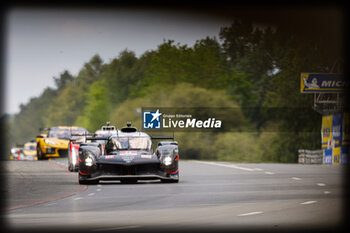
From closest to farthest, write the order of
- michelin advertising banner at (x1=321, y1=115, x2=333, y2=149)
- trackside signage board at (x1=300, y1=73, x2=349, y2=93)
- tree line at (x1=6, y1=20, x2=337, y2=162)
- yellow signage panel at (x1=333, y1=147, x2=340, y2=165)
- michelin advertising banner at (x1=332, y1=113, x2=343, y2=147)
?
1. yellow signage panel at (x1=333, y1=147, x2=340, y2=165)
2. michelin advertising banner at (x1=332, y1=113, x2=343, y2=147)
3. michelin advertising banner at (x1=321, y1=115, x2=333, y2=149)
4. trackside signage board at (x1=300, y1=73, x2=349, y2=93)
5. tree line at (x1=6, y1=20, x2=337, y2=162)

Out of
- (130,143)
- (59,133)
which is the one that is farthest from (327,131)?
(130,143)

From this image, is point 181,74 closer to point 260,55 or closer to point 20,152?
point 260,55

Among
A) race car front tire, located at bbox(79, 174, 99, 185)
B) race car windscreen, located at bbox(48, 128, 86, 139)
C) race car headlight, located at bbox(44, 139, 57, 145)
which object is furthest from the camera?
race car windscreen, located at bbox(48, 128, 86, 139)

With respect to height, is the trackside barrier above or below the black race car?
below

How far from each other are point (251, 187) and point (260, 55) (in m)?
57.7

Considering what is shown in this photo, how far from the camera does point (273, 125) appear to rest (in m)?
69.9

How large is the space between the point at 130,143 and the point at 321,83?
28165 mm

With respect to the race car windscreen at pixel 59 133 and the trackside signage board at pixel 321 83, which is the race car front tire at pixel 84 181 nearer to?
the race car windscreen at pixel 59 133

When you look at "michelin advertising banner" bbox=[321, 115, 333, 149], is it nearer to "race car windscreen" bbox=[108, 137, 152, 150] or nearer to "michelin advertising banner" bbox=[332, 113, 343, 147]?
"michelin advertising banner" bbox=[332, 113, 343, 147]

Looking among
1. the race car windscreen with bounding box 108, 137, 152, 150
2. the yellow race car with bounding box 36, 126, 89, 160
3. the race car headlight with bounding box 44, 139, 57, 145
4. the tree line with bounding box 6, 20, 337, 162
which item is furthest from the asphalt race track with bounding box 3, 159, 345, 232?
the tree line with bounding box 6, 20, 337, 162

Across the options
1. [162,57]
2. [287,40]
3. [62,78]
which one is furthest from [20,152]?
[62,78]

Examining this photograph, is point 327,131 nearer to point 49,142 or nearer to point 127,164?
point 49,142

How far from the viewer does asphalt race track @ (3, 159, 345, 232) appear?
10.8 metres

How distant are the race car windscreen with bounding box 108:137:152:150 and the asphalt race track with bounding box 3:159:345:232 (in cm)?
100
